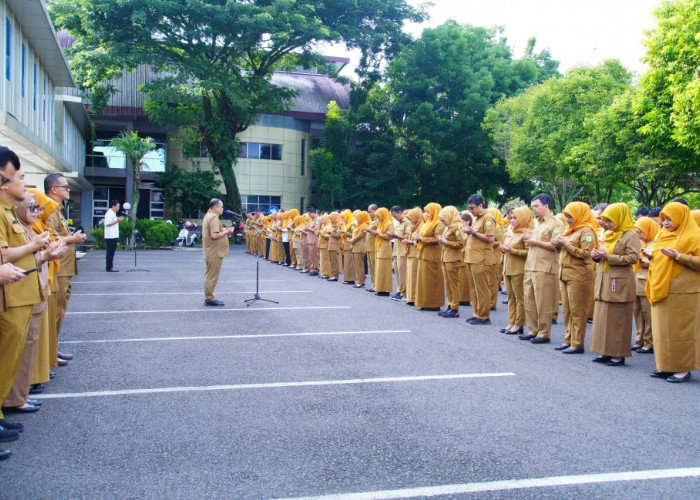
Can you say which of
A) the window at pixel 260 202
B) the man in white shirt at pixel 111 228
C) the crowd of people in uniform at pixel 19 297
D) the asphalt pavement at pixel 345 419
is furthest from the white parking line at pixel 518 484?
the window at pixel 260 202

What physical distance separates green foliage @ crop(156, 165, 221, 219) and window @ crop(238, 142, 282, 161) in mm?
4099

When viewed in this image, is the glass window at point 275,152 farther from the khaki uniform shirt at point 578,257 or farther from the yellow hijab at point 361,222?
the khaki uniform shirt at point 578,257

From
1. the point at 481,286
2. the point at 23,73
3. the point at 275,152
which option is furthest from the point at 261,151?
the point at 481,286

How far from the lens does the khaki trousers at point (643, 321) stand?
9.14m

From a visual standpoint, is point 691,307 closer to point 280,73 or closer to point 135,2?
point 135,2

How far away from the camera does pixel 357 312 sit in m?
12.0

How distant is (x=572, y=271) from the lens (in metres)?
8.66

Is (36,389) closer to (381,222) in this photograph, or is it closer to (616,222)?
(616,222)

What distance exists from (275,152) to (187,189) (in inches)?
320

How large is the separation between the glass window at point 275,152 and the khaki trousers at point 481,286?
3423 cm

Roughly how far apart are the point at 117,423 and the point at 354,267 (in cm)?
1216

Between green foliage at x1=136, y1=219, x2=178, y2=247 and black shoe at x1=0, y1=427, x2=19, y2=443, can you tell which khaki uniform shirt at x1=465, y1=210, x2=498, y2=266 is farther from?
green foliage at x1=136, y1=219, x2=178, y2=247

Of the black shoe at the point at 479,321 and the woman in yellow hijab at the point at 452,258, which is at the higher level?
the woman in yellow hijab at the point at 452,258

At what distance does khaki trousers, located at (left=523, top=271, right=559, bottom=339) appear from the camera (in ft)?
30.3
